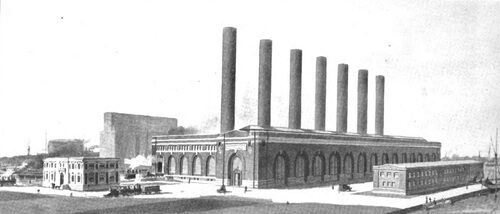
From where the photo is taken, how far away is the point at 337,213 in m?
36.8

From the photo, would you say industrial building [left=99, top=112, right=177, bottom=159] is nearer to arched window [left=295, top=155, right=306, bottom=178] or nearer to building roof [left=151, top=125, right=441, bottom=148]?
building roof [left=151, top=125, right=441, bottom=148]

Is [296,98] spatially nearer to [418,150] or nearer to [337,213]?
[418,150]

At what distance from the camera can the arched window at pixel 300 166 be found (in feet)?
210

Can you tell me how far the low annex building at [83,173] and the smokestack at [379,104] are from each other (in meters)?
48.6

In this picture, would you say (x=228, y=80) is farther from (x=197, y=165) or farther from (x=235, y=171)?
(x=235, y=171)

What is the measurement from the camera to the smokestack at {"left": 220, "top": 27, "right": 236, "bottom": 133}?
6638 cm

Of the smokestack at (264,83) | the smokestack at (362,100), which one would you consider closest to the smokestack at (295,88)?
the smokestack at (264,83)

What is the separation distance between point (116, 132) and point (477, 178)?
207ft

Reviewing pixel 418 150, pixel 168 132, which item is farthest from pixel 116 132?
pixel 418 150

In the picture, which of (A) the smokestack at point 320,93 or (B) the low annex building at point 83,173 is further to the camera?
(A) the smokestack at point 320,93

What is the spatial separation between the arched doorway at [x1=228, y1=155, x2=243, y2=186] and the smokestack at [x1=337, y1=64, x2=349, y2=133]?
2575 cm

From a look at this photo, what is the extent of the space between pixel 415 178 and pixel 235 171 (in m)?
19.4

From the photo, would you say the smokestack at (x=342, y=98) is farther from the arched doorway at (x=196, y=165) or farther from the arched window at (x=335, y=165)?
the arched doorway at (x=196, y=165)

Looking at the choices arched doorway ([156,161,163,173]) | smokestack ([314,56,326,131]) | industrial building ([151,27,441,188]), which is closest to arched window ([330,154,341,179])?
industrial building ([151,27,441,188])
